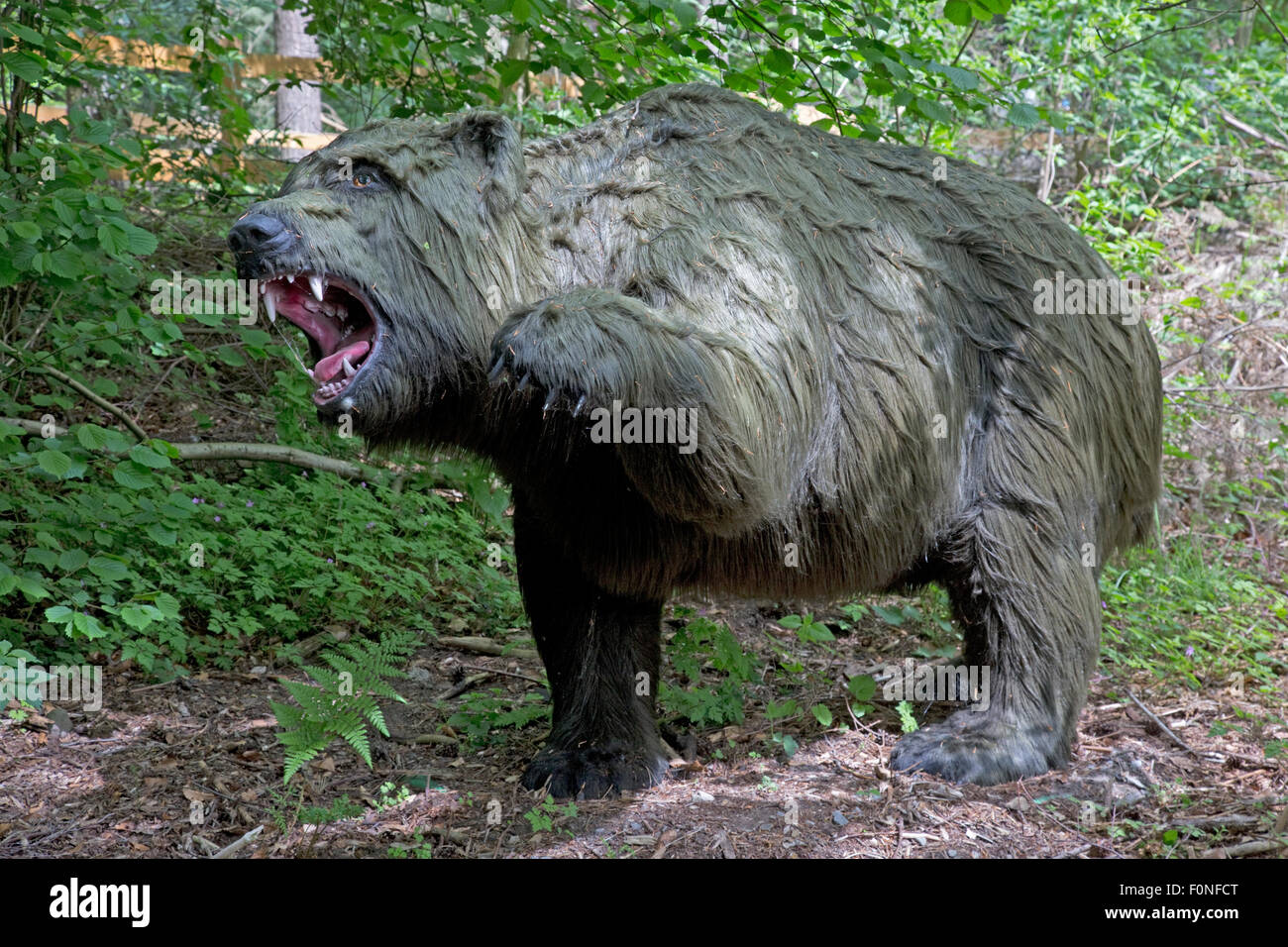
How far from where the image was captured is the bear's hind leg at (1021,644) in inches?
166

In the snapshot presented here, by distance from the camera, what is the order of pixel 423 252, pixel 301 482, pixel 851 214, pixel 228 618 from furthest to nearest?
1. pixel 301 482
2. pixel 228 618
3. pixel 851 214
4. pixel 423 252

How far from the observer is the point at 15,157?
4648 mm

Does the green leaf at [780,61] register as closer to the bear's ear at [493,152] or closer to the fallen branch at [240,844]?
the bear's ear at [493,152]

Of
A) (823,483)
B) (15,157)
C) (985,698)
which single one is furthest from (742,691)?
(15,157)

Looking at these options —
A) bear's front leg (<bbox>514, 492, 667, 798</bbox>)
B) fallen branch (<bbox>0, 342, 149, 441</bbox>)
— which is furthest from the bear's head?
fallen branch (<bbox>0, 342, 149, 441</bbox>)

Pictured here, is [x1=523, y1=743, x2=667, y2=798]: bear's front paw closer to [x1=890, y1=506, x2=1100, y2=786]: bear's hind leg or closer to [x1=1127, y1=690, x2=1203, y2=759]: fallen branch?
[x1=890, y1=506, x2=1100, y2=786]: bear's hind leg

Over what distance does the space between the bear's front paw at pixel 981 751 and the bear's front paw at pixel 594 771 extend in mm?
925

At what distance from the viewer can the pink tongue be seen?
3.51 metres

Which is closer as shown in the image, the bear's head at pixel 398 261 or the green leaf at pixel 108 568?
the bear's head at pixel 398 261

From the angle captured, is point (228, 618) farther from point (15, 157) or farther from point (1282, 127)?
point (1282, 127)

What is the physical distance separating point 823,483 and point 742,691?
4.99ft

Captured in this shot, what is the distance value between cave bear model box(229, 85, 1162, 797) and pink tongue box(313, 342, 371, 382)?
2 centimetres

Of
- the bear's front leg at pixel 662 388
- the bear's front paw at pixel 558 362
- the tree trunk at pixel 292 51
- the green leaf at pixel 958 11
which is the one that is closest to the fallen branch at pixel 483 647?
the bear's front leg at pixel 662 388

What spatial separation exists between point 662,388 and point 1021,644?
1900mm
